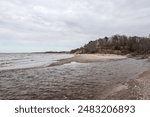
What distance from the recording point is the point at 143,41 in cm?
14738

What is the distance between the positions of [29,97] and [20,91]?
206 cm

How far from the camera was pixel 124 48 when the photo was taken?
449 feet

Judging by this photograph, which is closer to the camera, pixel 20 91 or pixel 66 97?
pixel 66 97

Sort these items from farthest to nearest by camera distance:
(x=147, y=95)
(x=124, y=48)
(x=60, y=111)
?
(x=124, y=48)
(x=147, y=95)
(x=60, y=111)

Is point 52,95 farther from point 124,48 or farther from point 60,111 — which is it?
point 124,48

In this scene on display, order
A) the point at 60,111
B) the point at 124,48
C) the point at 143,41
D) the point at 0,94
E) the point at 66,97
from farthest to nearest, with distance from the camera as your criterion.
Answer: the point at 143,41, the point at 124,48, the point at 0,94, the point at 66,97, the point at 60,111

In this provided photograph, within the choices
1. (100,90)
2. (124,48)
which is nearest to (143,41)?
(124,48)

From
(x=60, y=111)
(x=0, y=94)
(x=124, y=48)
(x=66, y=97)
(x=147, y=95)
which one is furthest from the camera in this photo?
(x=124, y=48)

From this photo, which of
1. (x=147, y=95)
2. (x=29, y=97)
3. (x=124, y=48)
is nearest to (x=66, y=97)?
(x=29, y=97)

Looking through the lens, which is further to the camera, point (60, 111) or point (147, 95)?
point (147, 95)

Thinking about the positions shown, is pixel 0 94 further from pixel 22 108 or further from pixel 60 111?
pixel 60 111

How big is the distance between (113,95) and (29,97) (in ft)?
16.9

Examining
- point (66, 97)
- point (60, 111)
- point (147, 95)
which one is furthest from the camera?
point (66, 97)

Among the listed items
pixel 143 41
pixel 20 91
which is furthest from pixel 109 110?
pixel 143 41
